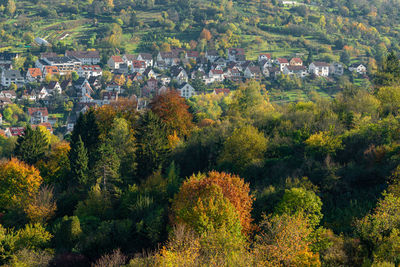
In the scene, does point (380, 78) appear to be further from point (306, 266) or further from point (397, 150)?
point (306, 266)

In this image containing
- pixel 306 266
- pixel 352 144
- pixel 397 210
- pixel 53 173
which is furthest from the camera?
pixel 53 173

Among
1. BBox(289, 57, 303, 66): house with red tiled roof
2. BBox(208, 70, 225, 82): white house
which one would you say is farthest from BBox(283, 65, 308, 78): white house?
BBox(208, 70, 225, 82): white house

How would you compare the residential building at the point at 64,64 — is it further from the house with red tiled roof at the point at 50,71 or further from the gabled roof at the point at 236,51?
the gabled roof at the point at 236,51

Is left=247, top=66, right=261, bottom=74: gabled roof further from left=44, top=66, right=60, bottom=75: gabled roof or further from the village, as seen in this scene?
left=44, top=66, right=60, bottom=75: gabled roof

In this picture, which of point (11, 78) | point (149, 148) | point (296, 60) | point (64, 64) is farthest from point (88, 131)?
point (296, 60)

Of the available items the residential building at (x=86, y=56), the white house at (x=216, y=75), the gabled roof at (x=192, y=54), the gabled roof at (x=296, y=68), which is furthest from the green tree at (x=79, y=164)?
the gabled roof at (x=192, y=54)

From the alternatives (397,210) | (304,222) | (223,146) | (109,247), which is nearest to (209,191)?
(304,222)

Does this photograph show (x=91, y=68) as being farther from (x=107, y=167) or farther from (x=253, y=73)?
(x=107, y=167)
